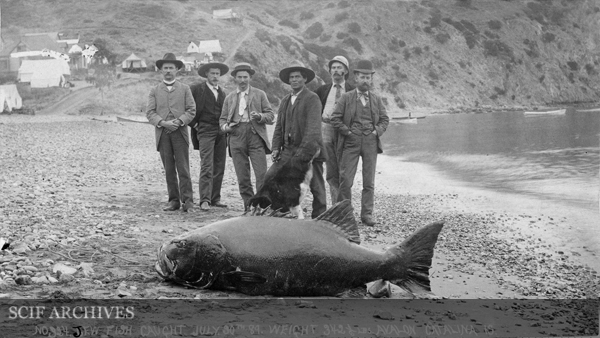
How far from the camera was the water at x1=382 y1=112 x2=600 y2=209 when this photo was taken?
1981 centimetres

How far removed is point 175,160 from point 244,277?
4921 millimetres

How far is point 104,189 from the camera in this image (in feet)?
41.1

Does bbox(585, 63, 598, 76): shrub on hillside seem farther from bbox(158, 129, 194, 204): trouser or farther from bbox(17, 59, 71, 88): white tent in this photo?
bbox(158, 129, 194, 204): trouser

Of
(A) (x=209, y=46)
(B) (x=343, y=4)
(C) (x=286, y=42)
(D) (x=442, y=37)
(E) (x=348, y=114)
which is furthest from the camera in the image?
(B) (x=343, y=4)

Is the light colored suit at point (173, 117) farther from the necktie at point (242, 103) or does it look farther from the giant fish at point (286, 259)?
the giant fish at point (286, 259)

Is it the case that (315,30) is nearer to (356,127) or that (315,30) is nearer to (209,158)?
(209,158)

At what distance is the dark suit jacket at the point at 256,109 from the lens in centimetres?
932

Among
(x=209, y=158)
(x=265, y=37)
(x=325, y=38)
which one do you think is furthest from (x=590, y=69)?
(x=209, y=158)

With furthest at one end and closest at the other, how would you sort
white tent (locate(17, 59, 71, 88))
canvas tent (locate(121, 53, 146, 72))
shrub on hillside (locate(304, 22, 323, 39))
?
1. shrub on hillside (locate(304, 22, 323, 39))
2. canvas tent (locate(121, 53, 146, 72))
3. white tent (locate(17, 59, 71, 88))

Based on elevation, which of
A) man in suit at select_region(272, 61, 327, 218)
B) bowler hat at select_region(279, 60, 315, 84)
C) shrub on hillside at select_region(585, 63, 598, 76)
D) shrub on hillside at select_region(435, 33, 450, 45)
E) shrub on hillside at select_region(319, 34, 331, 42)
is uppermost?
shrub on hillside at select_region(435, 33, 450, 45)

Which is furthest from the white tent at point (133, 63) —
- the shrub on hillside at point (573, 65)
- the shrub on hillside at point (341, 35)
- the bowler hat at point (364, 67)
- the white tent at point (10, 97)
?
the bowler hat at point (364, 67)

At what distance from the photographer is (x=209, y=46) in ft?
252

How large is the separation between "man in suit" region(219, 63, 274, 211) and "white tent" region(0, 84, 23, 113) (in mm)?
40283

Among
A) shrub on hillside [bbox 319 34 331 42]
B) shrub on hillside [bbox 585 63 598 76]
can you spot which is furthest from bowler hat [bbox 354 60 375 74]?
shrub on hillside [bbox 585 63 598 76]
